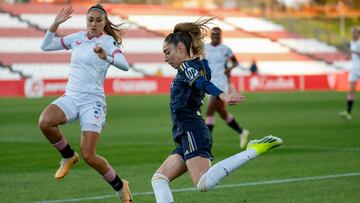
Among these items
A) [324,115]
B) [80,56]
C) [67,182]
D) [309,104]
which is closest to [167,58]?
[80,56]

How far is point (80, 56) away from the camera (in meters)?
11.2

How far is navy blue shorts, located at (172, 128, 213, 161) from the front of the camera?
364 inches

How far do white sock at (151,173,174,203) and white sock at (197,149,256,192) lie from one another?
353 mm

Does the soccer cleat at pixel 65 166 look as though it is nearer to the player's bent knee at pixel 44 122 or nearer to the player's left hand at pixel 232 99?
the player's bent knee at pixel 44 122

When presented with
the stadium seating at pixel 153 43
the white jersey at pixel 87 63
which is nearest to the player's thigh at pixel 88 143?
the white jersey at pixel 87 63

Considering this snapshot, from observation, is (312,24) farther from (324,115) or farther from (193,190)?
(193,190)

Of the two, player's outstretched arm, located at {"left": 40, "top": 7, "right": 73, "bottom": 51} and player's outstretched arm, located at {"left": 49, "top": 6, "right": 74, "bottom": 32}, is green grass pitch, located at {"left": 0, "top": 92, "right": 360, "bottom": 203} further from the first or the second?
player's outstretched arm, located at {"left": 49, "top": 6, "right": 74, "bottom": 32}

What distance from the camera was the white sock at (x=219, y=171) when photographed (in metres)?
9.12

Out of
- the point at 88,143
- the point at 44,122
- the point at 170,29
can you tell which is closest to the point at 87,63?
the point at 44,122

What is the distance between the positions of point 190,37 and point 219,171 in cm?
146

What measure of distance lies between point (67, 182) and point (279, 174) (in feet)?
10.9

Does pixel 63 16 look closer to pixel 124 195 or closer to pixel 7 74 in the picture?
pixel 124 195

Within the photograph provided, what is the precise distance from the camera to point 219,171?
30.1 feet

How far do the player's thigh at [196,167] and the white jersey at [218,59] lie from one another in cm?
1127
